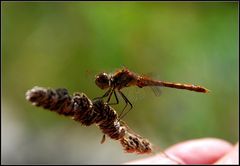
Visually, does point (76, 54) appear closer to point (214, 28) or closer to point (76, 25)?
point (76, 25)

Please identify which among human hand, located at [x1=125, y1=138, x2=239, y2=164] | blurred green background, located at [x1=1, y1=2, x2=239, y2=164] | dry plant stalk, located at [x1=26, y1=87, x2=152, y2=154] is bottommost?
dry plant stalk, located at [x1=26, y1=87, x2=152, y2=154]

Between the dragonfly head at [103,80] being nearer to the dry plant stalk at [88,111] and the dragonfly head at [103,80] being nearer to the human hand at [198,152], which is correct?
the dry plant stalk at [88,111]

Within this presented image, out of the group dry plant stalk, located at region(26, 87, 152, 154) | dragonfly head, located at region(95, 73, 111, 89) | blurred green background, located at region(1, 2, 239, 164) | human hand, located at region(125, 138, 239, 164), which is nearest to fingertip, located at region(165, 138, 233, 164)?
human hand, located at region(125, 138, 239, 164)

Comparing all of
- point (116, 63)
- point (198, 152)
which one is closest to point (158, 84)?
point (198, 152)

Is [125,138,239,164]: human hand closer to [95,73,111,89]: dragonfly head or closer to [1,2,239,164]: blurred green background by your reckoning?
[1,2,239,164]: blurred green background

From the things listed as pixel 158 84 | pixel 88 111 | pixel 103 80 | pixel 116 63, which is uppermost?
pixel 116 63

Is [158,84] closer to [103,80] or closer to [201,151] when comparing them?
[103,80]
